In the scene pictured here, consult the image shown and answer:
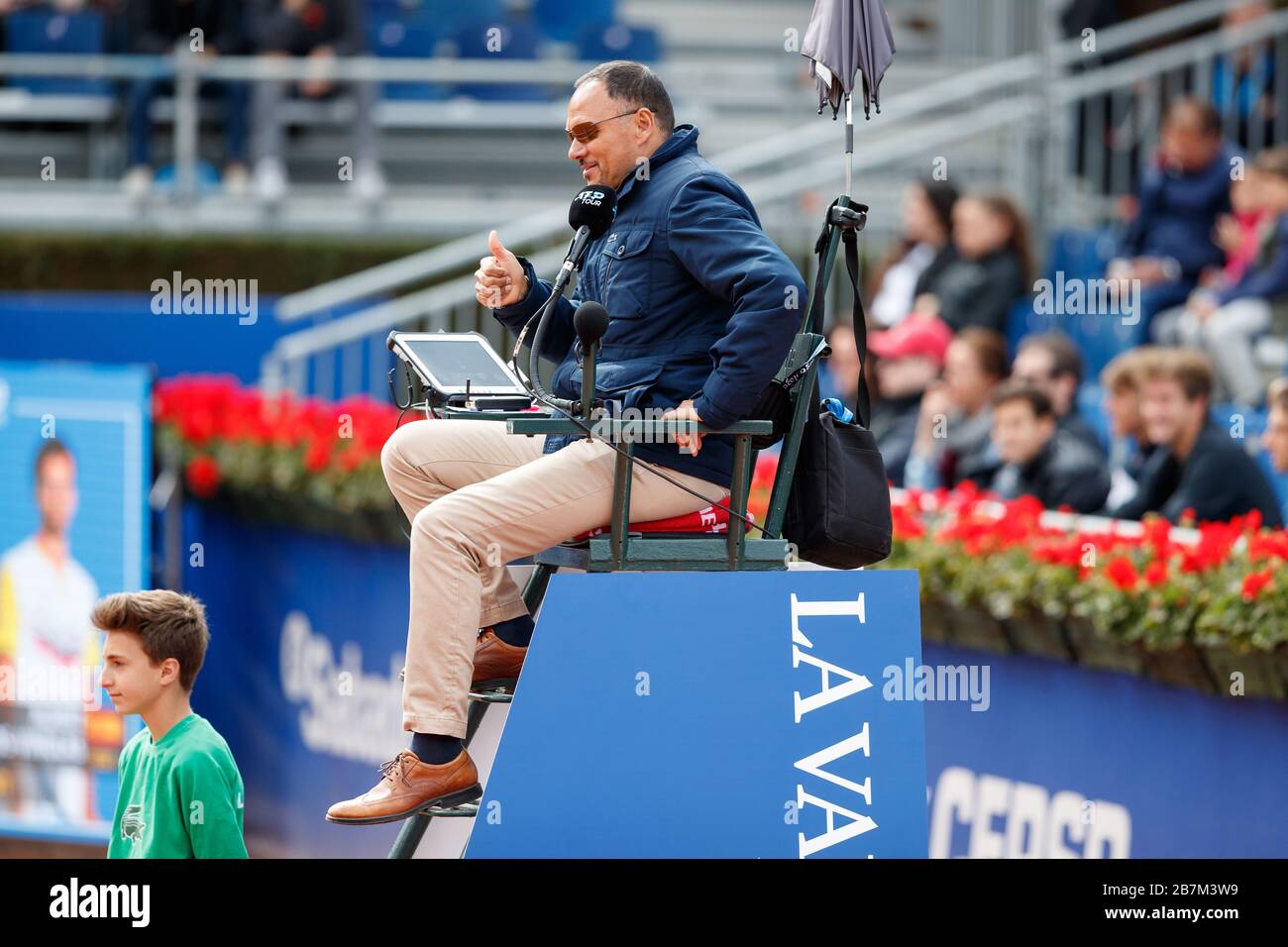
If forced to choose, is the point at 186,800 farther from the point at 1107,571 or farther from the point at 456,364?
the point at 1107,571

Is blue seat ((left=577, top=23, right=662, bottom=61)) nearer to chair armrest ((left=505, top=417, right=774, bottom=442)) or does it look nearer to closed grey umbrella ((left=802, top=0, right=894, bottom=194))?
closed grey umbrella ((left=802, top=0, right=894, bottom=194))

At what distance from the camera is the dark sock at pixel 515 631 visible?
5.46 metres

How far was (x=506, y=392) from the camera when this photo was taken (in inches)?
206

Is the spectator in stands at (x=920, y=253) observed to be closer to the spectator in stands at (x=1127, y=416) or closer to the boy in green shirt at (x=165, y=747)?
the spectator in stands at (x=1127, y=416)

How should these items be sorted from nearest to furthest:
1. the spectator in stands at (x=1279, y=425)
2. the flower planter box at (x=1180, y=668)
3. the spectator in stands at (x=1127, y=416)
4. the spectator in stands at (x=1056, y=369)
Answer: the flower planter box at (x=1180, y=668) < the spectator in stands at (x=1279, y=425) < the spectator in stands at (x=1127, y=416) < the spectator in stands at (x=1056, y=369)

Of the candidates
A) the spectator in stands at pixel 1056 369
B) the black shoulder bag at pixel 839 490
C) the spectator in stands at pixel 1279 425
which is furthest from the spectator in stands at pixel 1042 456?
the black shoulder bag at pixel 839 490

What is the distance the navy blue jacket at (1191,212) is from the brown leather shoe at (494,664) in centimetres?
613

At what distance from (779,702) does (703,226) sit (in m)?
1.12

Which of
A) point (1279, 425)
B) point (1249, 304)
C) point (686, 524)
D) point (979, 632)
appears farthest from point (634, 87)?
point (1249, 304)

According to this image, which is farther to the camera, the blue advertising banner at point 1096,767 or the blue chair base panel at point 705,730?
the blue advertising banner at point 1096,767

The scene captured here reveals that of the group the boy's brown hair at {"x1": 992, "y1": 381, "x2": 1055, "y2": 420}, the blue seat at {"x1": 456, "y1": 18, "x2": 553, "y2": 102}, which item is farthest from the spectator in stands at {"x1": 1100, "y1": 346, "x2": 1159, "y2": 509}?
the blue seat at {"x1": 456, "y1": 18, "x2": 553, "y2": 102}

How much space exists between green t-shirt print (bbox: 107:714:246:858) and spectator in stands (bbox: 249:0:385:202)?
9.57 metres

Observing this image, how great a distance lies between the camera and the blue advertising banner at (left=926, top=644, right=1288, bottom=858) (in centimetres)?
619

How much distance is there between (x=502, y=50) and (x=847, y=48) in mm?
9825
